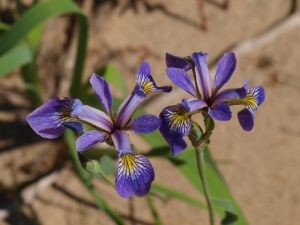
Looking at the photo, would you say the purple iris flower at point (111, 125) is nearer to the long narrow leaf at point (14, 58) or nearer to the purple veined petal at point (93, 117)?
the purple veined petal at point (93, 117)

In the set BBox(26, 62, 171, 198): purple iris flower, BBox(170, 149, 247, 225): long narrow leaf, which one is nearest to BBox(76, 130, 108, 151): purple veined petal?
BBox(26, 62, 171, 198): purple iris flower

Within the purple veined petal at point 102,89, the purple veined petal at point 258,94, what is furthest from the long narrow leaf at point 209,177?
the purple veined petal at point 102,89

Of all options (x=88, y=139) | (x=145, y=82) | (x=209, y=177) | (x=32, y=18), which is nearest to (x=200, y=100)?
(x=145, y=82)

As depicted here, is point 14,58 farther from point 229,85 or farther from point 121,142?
point 229,85

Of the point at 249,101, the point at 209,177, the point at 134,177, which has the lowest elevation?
the point at 209,177

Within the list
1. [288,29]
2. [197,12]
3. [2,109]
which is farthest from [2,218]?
[288,29]

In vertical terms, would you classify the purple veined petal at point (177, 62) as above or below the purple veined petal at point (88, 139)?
above

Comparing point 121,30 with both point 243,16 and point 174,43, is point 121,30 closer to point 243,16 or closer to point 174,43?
point 174,43
